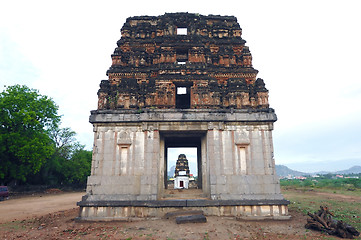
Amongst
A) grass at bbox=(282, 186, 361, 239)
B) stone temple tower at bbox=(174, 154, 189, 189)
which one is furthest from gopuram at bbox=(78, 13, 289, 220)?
stone temple tower at bbox=(174, 154, 189, 189)

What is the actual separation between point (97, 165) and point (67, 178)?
3111cm

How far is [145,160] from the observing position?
482 inches

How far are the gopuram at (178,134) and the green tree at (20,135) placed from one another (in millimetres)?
19838

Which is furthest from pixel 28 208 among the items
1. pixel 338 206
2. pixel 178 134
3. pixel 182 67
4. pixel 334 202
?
pixel 334 202

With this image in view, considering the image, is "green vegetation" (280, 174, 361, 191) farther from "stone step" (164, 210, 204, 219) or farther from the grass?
"stone step" (164, 210, 204, 219)

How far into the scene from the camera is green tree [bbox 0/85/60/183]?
26.2m

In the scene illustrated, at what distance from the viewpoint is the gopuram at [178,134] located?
38.1 feet

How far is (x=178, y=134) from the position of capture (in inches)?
553

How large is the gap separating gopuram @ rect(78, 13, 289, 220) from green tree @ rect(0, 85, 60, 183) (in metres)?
19.8

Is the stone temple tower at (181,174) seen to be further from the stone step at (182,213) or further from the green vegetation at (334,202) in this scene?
the stone step at (182,213)

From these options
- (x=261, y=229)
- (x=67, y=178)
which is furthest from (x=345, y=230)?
(x=67, y=178)

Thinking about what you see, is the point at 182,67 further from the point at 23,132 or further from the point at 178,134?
the point at 23,132

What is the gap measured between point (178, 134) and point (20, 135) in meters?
24.0

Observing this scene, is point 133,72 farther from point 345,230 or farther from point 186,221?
point 345,230
